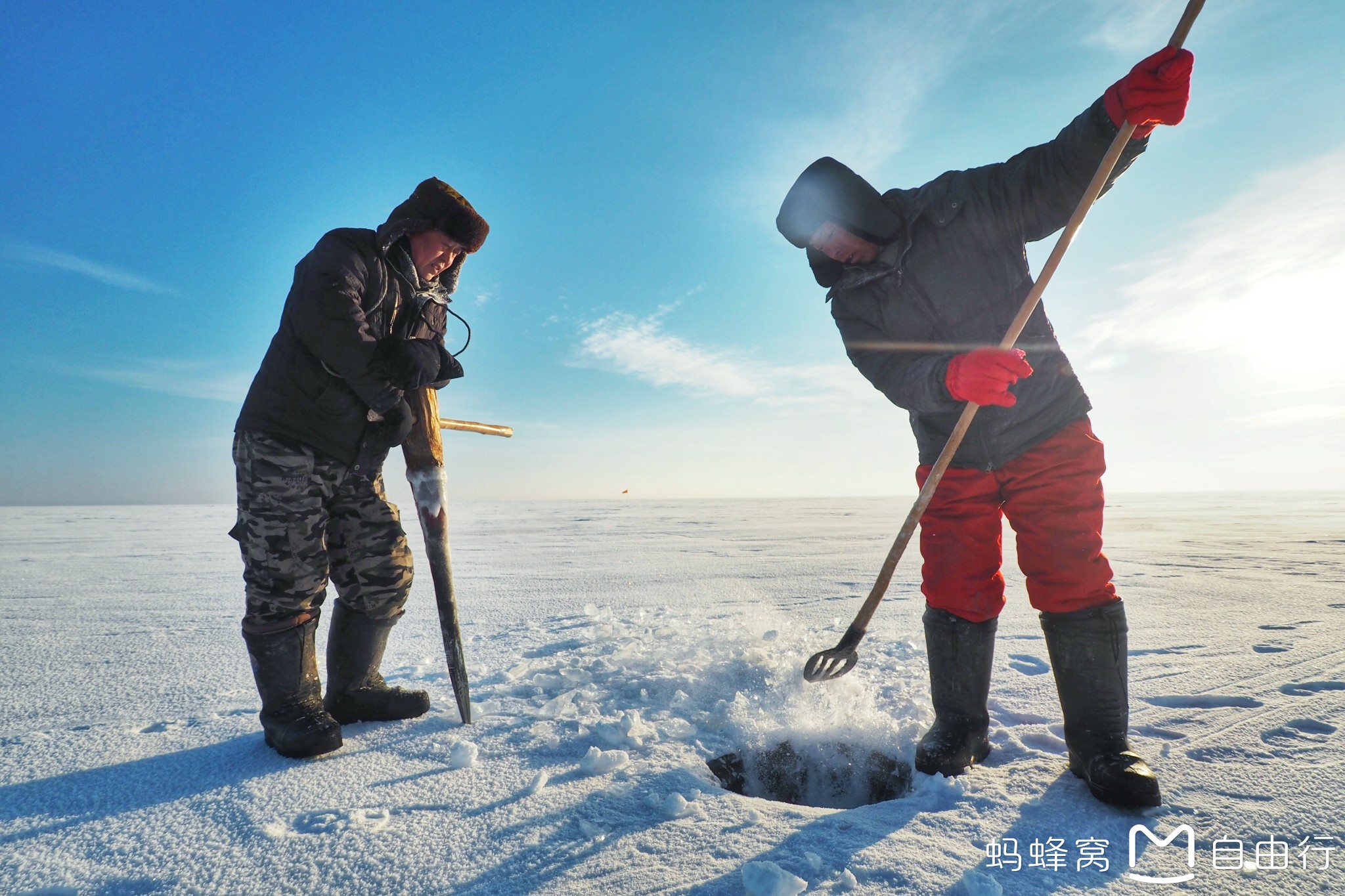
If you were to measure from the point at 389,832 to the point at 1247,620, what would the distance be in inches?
157

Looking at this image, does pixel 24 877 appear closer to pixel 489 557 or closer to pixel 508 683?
pixel 508 683

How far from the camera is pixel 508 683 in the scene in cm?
221

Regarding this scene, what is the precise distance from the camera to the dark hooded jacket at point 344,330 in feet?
5.38

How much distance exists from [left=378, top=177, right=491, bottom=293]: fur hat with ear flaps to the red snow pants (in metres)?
1.78

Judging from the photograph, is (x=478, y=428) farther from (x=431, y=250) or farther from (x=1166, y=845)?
(x=1166, y=845)

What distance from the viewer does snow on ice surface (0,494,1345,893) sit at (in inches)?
42.9

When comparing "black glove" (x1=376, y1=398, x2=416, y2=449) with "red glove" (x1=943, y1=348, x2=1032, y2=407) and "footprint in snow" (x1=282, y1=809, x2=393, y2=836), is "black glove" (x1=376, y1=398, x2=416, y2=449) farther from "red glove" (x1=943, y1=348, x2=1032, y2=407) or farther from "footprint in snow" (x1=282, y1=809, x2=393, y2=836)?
"red glove" (x1=943, y1=348, x2=1032, y2=407)

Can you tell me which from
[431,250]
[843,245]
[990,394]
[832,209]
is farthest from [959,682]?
[431,250]

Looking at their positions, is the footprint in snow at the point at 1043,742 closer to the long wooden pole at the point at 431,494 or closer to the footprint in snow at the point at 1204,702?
the footprint in snow at the point at 1204,702

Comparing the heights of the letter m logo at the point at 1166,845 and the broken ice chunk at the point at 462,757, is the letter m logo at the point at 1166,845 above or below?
below

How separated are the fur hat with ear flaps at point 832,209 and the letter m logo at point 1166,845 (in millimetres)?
1625

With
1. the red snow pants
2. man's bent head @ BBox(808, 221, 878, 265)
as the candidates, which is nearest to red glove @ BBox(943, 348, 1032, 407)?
the red snow pants

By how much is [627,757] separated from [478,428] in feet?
5.18

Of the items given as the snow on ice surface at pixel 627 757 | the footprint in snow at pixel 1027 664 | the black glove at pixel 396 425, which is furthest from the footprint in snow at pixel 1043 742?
the black glove at pixel 396 425
